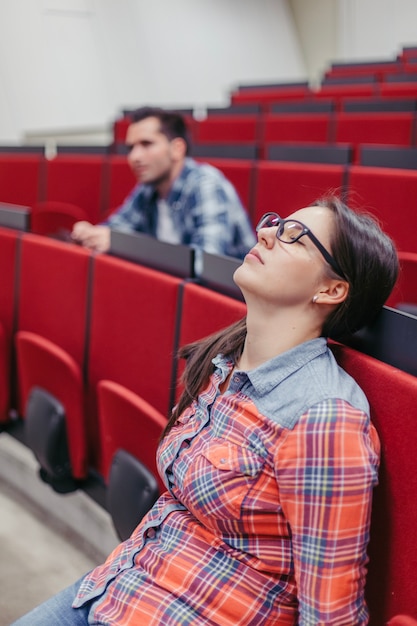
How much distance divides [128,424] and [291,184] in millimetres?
314

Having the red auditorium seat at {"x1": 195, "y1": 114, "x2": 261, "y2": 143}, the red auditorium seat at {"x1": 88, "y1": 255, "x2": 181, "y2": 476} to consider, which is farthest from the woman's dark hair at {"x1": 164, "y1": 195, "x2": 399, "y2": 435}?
the red auditorium seat at {"x1": 195, "y1": 114, "x2": 261, "y2": 143}

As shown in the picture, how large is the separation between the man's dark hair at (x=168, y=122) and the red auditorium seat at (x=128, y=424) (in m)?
0.24

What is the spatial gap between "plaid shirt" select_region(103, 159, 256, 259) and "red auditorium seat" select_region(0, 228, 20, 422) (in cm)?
13

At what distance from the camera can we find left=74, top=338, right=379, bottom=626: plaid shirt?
0.19 m

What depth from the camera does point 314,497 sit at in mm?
190

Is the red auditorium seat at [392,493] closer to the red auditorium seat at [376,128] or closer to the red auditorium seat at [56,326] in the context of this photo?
the red auditorium seat at [56,326]

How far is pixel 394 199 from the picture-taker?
19.0 inches

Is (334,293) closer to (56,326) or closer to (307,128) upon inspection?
(56,326)

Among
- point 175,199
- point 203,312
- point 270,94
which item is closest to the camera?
point 203,312

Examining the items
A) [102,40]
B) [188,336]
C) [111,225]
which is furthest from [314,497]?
[102,40]

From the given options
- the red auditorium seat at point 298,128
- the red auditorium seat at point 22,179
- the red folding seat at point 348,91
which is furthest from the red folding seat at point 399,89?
the red auditorium seat at point 22,179

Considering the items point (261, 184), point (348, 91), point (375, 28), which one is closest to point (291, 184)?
point (261, 184)

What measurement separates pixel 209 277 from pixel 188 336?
0.03 metres

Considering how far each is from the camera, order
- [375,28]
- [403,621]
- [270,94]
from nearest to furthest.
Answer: [403,621] → [270,94] → [375,28]
